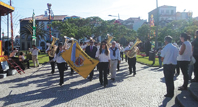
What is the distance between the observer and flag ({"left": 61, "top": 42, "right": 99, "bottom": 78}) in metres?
8.11

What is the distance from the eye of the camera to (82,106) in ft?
18.1

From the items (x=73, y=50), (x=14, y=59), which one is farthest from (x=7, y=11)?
Answer: (x=73, y=50)

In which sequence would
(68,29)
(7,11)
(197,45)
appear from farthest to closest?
(68,29) < (7,11) < (197,45)

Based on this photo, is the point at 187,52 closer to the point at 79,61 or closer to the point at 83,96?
the point at 83,96

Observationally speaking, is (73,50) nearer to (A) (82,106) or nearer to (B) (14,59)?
(A) (82,106)

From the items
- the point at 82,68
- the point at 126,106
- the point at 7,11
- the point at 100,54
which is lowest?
the point at 126,106

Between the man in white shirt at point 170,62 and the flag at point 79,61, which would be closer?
the man in white shirt at point 170,62

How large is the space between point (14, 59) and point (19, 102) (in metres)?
8.00

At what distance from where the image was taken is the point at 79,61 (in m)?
8.20

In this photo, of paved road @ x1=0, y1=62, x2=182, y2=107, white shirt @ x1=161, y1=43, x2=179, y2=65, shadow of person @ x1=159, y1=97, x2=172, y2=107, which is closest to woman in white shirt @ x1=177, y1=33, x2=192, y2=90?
white shirt @ x1=161, y1=43, x2=179, y2=65

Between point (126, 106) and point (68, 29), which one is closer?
point (126, 106)

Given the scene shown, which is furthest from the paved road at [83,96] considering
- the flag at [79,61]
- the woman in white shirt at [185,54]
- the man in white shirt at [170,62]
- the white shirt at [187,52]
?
the white shirt at [187,52]

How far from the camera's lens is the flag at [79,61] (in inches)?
319

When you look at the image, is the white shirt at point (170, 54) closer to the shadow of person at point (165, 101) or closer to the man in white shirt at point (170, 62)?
the man in white shirt at point (170, 62)
